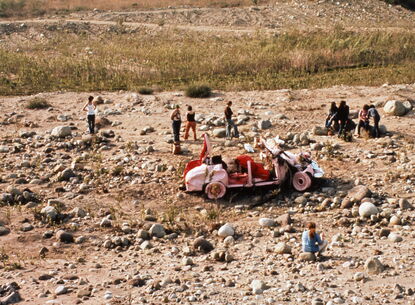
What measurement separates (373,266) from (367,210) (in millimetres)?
2424

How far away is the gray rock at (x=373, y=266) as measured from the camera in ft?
33.0

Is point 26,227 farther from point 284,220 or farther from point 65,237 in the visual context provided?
Answer: point 284,220

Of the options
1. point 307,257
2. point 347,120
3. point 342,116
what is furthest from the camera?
point 347,120

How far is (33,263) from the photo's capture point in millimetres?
11227

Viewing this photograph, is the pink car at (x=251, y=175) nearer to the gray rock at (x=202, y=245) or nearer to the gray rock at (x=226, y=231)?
the gray rock at (x=226, y=231)

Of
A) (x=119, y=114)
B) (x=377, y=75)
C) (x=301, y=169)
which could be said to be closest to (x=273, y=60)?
(x=377, y=75)

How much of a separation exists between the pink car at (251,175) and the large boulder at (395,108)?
597 centimetres

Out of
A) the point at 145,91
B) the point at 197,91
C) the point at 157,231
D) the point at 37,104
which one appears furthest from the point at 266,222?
the point at 37,104

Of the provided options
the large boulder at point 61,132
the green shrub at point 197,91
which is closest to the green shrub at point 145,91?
the green shrub at point 197,91

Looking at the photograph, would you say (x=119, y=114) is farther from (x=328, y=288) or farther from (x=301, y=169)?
(x=328, y=288)

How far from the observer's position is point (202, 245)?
11.6m

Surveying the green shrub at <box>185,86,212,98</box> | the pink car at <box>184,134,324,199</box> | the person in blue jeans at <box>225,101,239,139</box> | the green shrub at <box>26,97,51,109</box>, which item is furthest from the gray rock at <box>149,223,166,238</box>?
the green shrub at <box>26,97,51,109</box>

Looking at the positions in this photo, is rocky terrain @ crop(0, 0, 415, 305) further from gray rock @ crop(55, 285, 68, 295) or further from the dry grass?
the dry grass

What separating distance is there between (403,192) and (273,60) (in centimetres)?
1538
